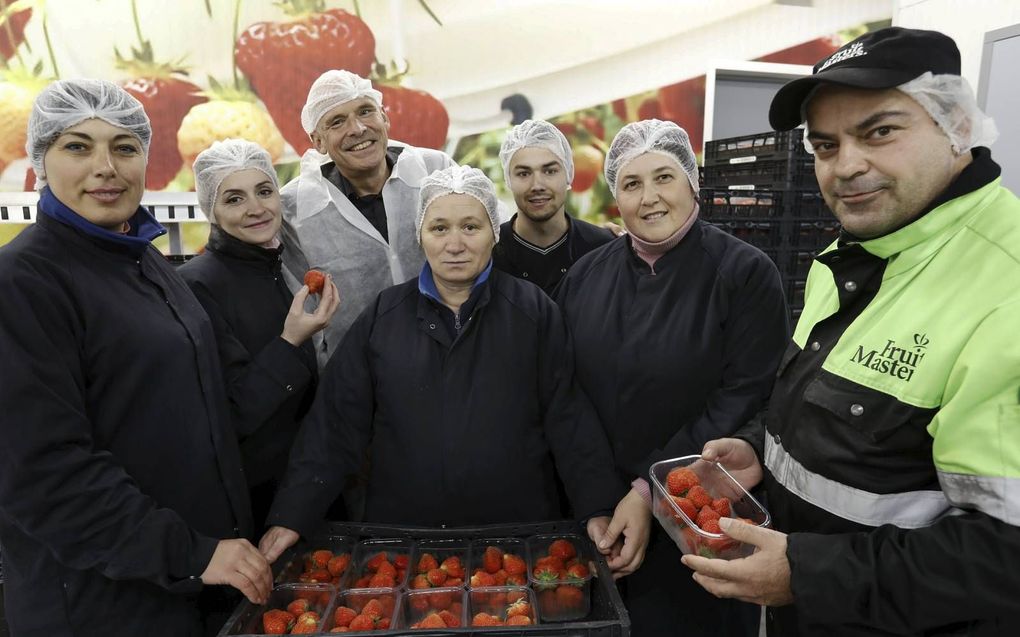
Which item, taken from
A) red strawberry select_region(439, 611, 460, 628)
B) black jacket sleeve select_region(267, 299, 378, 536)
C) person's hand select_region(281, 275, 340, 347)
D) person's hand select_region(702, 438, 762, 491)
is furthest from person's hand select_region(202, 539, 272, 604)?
person's hand select_region(702, 438, 762, 491)

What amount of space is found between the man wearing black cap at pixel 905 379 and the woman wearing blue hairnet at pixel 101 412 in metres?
1.12

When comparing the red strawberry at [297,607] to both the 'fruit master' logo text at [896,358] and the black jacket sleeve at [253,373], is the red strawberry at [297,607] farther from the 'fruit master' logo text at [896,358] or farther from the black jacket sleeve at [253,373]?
the 'fruit master' logo text at [896,358]

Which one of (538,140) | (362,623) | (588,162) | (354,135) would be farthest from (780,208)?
(362,623)

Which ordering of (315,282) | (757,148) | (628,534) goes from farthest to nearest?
(757,148) → (315,282) → (628,534)

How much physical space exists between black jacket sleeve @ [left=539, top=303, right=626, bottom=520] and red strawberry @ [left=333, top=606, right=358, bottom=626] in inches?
24.8

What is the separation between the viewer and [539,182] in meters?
2.66

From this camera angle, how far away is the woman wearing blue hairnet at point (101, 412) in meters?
1.20

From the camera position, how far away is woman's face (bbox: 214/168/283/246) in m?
1.96

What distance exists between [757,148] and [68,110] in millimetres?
3970

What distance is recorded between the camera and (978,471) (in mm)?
889

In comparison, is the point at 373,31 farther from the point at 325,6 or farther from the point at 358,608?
the point at 358,608

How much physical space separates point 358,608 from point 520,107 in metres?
4.16

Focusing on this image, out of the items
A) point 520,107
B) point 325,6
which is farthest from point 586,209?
point 325,6

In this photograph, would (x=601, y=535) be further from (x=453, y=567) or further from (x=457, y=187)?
(x=457, y=187)
